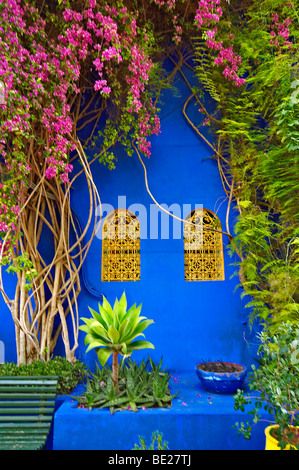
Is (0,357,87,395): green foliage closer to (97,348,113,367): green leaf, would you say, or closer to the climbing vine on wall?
the climbing vine on wall

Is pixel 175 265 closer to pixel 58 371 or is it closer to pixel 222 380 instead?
pixel 222 380

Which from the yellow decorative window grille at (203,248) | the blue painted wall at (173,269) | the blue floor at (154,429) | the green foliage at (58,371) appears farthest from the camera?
the yellow decorative window grille at (203,248)

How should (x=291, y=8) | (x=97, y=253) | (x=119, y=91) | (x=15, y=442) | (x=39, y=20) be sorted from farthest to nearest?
1. (x=97, y=253)
2. (x=119, y=91)
3. (x=291, y=8)
4. (x=39, y=20)
5. (x=15, y=442)

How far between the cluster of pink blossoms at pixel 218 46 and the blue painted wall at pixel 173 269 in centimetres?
54

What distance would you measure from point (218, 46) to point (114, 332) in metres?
3.24

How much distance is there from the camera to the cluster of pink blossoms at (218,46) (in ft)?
10.9

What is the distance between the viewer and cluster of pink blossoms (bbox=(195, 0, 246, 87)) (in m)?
3.33

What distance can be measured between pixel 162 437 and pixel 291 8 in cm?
423

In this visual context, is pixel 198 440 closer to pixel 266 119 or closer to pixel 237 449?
pixel 237 449

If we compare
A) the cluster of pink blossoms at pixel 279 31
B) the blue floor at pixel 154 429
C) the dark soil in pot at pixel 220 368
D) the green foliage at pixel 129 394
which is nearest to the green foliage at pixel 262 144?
the cluster of pink blossoms at pixel 279 31

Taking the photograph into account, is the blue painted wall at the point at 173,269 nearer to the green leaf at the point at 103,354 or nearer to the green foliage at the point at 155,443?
the green leaf at the point at 103,354
